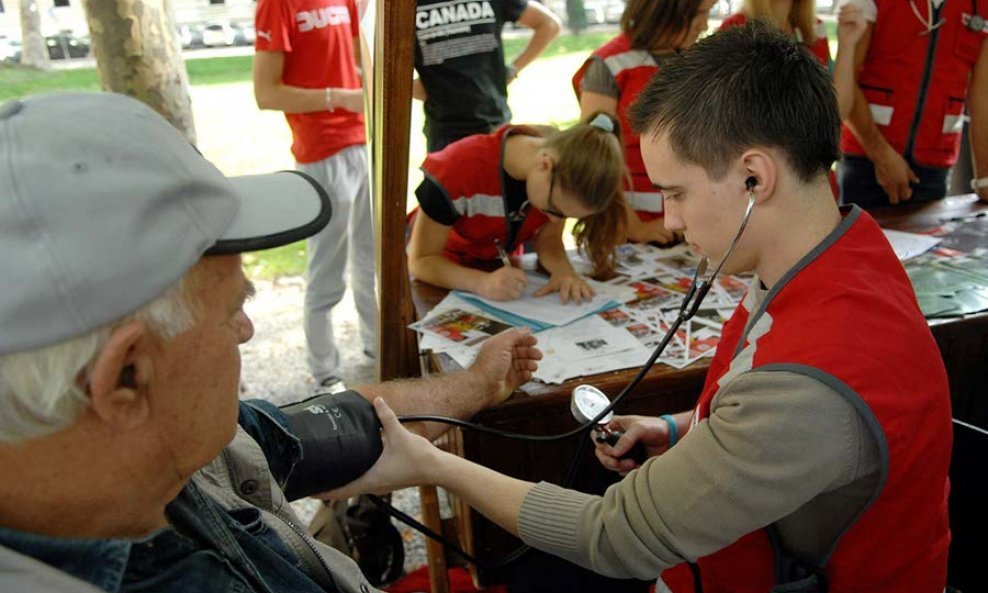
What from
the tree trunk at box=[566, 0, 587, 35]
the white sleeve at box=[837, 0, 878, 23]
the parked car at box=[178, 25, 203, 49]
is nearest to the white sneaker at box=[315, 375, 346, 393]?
the white sleeve at box=[837, 0, 878, 23]

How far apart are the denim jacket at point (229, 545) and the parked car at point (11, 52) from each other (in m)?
5.74

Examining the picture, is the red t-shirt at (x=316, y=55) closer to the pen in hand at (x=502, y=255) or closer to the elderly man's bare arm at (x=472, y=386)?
the pen in hand at (x=502, y=255)

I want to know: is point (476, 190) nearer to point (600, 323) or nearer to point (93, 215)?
point (600, 323)

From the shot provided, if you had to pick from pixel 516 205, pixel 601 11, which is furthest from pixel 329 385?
pixel 601 11

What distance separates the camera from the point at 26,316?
0.57 metres

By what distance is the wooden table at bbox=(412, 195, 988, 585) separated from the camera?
1.56m

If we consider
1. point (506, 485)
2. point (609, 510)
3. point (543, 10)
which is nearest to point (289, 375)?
point (543, 10)

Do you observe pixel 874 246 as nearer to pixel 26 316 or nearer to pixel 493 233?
pixel 26 316

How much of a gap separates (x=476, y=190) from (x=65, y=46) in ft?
18.3

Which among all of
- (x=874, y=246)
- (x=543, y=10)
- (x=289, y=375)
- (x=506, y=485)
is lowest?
(x=289, y=375)

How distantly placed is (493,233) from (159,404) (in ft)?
4.98

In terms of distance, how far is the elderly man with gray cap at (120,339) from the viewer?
59 cm

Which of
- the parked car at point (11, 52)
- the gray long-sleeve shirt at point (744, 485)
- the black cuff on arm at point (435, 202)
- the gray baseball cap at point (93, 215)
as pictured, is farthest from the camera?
the parked car at point (11, 52)

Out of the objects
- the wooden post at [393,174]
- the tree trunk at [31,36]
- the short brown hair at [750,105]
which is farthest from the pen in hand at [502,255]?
the tree trunk at [31,36]
